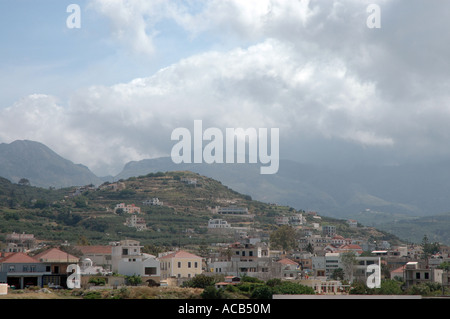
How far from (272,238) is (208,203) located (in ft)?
186

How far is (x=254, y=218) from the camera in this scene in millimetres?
179250

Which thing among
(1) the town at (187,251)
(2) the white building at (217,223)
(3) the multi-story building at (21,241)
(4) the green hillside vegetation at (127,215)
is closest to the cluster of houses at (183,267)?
(1) the town at (187,251)

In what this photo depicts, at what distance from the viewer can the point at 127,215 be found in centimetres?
15525

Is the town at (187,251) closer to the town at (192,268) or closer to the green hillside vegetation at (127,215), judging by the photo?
the town at (192,268)

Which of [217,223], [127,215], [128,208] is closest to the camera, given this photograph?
[127,215]

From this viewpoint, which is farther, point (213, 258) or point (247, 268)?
point (213, 258)

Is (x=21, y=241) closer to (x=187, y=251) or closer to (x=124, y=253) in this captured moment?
(x=187, y=251)

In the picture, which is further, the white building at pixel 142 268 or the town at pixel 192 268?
the white building at pixel 142 268

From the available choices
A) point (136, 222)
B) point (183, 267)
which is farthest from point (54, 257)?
point (136, 222)

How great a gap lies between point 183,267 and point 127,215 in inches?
3135

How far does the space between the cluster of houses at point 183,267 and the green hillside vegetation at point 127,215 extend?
1043 inches

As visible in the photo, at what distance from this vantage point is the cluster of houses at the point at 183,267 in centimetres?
6638
